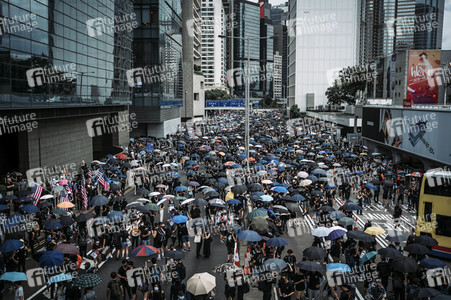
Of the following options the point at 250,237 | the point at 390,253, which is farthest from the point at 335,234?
the point at 250,237

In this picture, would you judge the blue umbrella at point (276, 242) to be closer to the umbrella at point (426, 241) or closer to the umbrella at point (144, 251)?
the umbrella at point (144, 251)

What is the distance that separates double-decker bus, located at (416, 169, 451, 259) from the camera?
1566 cm

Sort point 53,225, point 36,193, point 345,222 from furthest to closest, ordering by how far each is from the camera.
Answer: point 36,193, point 345,222, point 53,225

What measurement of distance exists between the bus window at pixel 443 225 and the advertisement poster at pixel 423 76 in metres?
51.1

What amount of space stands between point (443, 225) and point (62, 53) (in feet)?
84.3

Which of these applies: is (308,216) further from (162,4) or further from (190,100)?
(190,100)

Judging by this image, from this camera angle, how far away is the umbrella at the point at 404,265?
11.7m

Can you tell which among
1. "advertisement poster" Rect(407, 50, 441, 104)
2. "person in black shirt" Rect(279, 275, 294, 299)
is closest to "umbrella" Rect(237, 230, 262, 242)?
"person in black shirt" Rect(279, 275, 294, 299)

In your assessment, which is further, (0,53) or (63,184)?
(63,184)

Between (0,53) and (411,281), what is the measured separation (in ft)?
70.1

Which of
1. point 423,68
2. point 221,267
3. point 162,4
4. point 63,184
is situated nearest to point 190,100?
point 162,4

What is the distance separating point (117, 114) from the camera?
4597cm

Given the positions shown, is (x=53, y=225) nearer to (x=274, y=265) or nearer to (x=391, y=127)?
(x=274, y=265)

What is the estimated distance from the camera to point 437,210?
15.8 meters
